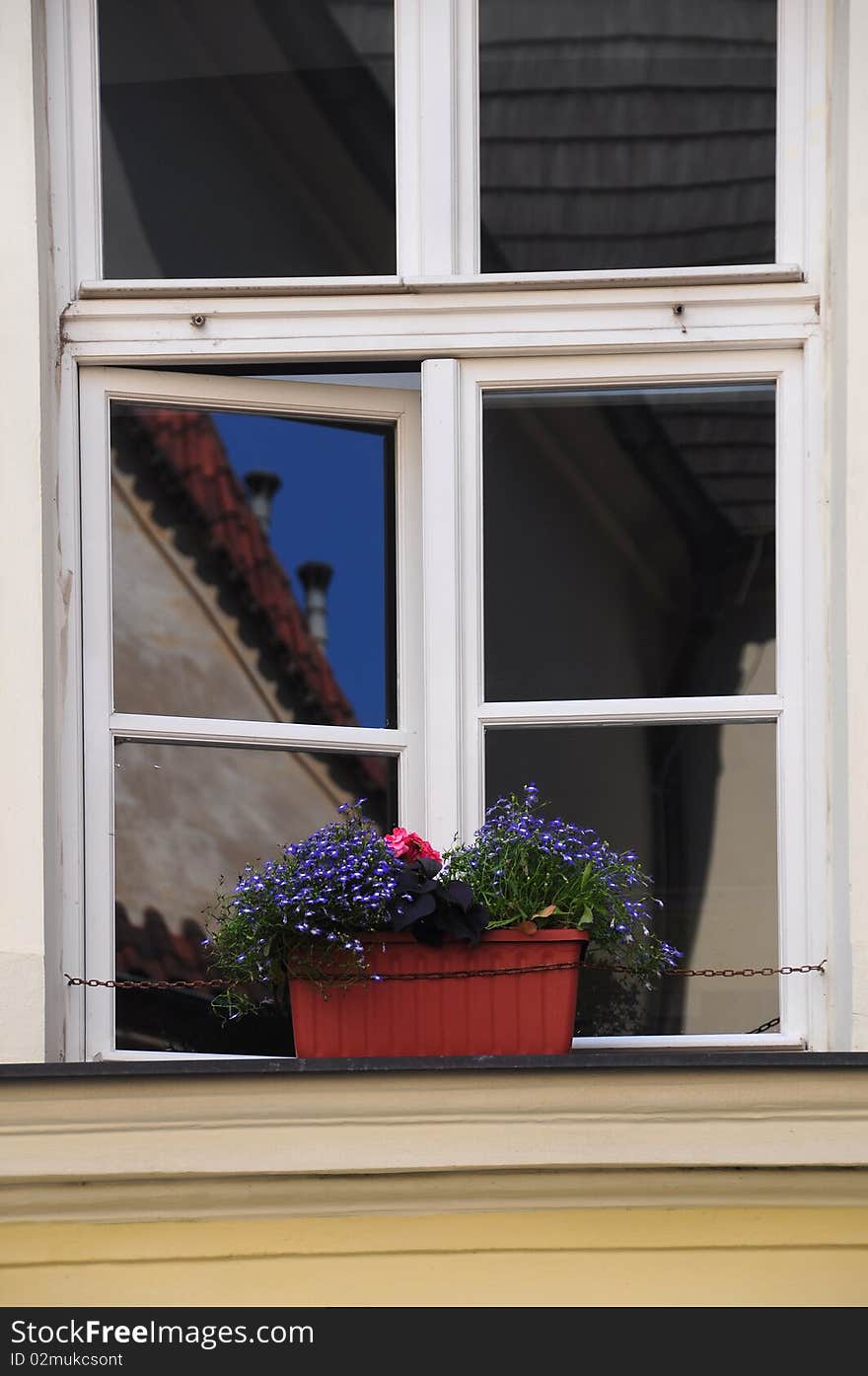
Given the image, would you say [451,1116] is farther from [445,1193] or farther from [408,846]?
[408,846]

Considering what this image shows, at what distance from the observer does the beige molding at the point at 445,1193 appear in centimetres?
289

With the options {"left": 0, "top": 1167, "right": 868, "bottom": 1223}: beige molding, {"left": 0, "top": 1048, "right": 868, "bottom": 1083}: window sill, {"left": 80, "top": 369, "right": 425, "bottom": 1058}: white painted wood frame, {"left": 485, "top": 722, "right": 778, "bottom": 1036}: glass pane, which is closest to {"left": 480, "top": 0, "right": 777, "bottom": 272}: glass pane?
{"left": 80, "top": 369, "right": 425, "bottom": 1058}: white painted wood frame

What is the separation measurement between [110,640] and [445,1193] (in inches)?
43.8

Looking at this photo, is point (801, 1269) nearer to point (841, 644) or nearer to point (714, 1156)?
point (714, 1156)

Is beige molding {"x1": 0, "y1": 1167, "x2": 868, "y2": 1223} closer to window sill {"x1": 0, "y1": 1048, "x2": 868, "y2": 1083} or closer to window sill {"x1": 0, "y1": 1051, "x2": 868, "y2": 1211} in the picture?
window sill {"x1": 0, "y1": 1051, "x2": 868, "y2": 1211}

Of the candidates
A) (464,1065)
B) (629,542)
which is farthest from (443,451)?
(464,1065)

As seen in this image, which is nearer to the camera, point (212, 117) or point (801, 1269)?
point (801, 1269)

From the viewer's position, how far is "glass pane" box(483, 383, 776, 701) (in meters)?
3.34

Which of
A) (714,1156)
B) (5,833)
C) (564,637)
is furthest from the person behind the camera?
(564,637)

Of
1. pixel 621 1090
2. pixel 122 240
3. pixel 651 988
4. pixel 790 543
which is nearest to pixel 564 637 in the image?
pixel 790 543

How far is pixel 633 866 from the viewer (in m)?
3.16

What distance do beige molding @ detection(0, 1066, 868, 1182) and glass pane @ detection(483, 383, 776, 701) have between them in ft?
2.44

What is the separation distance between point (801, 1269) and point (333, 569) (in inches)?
55.5

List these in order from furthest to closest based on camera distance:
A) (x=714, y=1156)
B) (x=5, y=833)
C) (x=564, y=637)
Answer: (x=564, y=637) → (x=5, y=833) → (x=714, y=1156)
